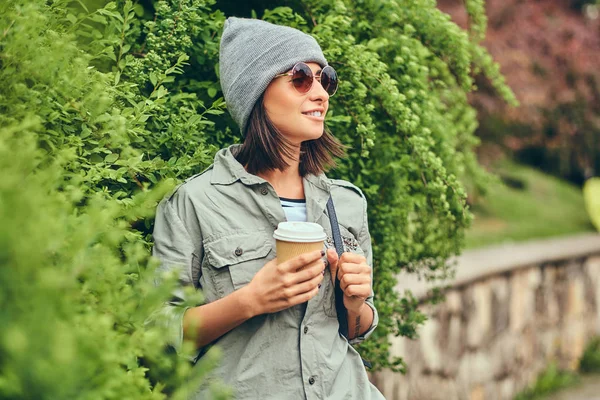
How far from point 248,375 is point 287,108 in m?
0.81

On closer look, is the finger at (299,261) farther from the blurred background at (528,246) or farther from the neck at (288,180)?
the blurred background at (528,246)

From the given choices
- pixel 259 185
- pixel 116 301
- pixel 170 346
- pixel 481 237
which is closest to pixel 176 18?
pixel 259 185

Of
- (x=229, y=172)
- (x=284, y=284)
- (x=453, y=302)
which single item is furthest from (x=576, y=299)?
(x=284, y=284)

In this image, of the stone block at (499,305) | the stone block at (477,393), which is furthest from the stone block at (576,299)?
the stone block at (477,393)

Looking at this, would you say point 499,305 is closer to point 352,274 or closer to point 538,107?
point 538,107

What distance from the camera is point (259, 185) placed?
2.11 metres

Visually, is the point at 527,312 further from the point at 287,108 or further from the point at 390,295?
the point at 287,108

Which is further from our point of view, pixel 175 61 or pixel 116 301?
pixel 175 61

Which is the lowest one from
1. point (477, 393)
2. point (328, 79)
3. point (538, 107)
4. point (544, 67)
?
point (477, 393)

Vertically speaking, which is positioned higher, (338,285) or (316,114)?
(316,114)

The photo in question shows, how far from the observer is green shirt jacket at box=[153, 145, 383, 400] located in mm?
1952

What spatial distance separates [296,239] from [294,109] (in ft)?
1.78

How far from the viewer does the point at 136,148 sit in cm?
224

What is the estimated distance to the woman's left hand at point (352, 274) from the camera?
199 centimetres
